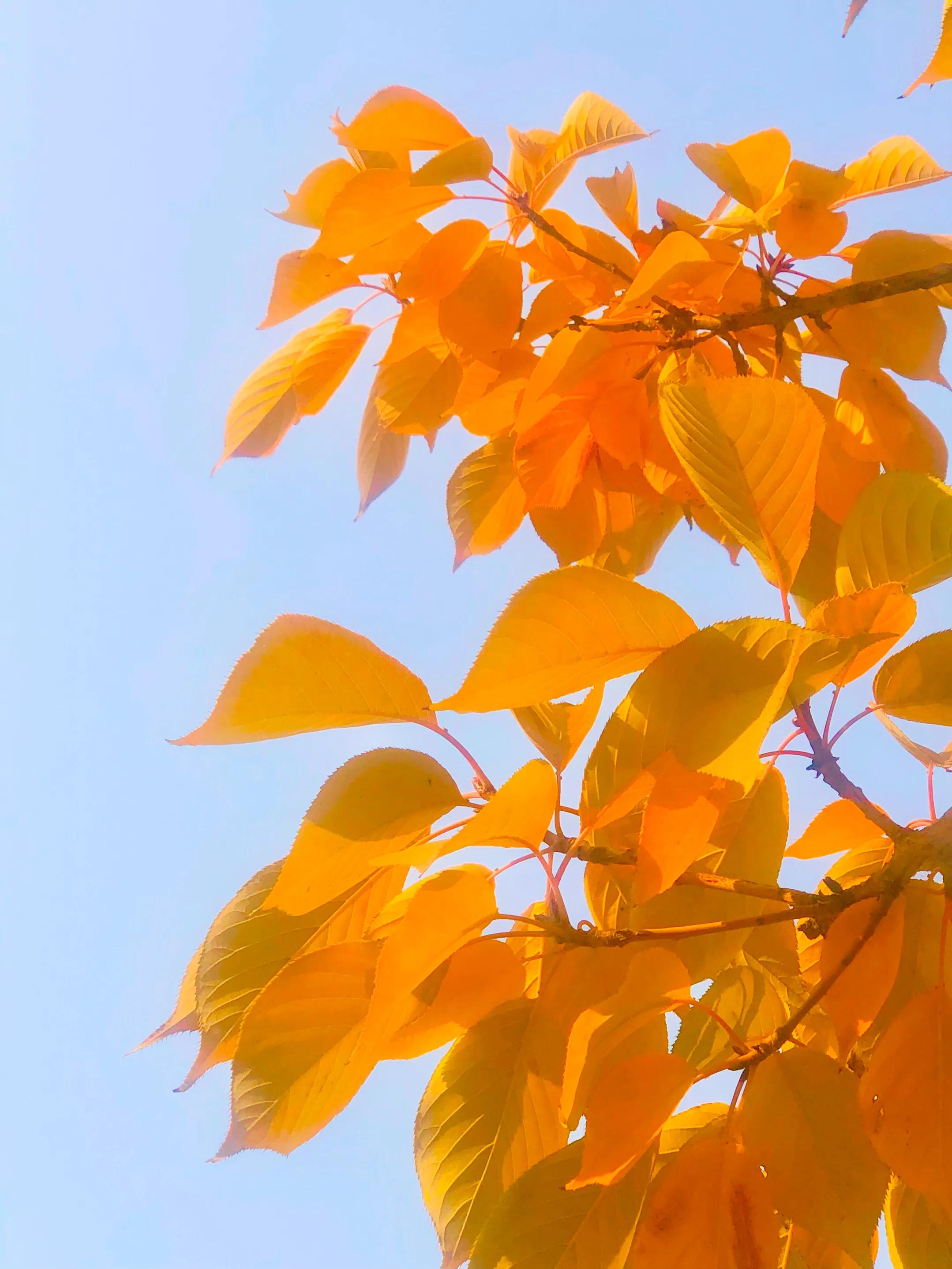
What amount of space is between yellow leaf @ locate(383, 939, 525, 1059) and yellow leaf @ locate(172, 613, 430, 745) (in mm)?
111

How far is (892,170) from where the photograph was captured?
1.62 ft

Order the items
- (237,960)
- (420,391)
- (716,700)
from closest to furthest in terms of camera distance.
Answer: (716,700)
(237,960)
(420,391)

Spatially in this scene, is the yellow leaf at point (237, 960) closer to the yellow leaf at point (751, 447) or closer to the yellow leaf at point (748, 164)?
the yellow leaf at point (751, 447)

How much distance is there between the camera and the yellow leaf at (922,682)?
37 cm

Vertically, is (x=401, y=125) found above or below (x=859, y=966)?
above

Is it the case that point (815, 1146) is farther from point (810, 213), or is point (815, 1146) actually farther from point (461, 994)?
point (810, 213)

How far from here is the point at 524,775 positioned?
1.11ft

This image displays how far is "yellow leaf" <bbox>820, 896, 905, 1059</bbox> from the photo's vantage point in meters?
0.34

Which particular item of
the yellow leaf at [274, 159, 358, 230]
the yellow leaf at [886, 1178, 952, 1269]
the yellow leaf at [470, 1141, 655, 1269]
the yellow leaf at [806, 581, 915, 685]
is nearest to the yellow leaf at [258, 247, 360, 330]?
the yellow leaf at [274, 159, 358, 230]

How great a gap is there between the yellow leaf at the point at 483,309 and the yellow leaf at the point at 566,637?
22 centimetres

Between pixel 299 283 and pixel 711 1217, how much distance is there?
539mm

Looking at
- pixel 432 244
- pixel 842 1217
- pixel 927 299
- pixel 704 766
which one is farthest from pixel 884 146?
pixel 842 1217

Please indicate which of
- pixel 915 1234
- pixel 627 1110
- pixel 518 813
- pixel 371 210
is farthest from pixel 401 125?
pixel 915 1234

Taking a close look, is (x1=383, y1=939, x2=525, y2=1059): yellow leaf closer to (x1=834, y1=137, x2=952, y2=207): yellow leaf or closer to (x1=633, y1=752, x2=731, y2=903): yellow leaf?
(x1=633, y1=752, x2=731, y2=903): yellow leaf
